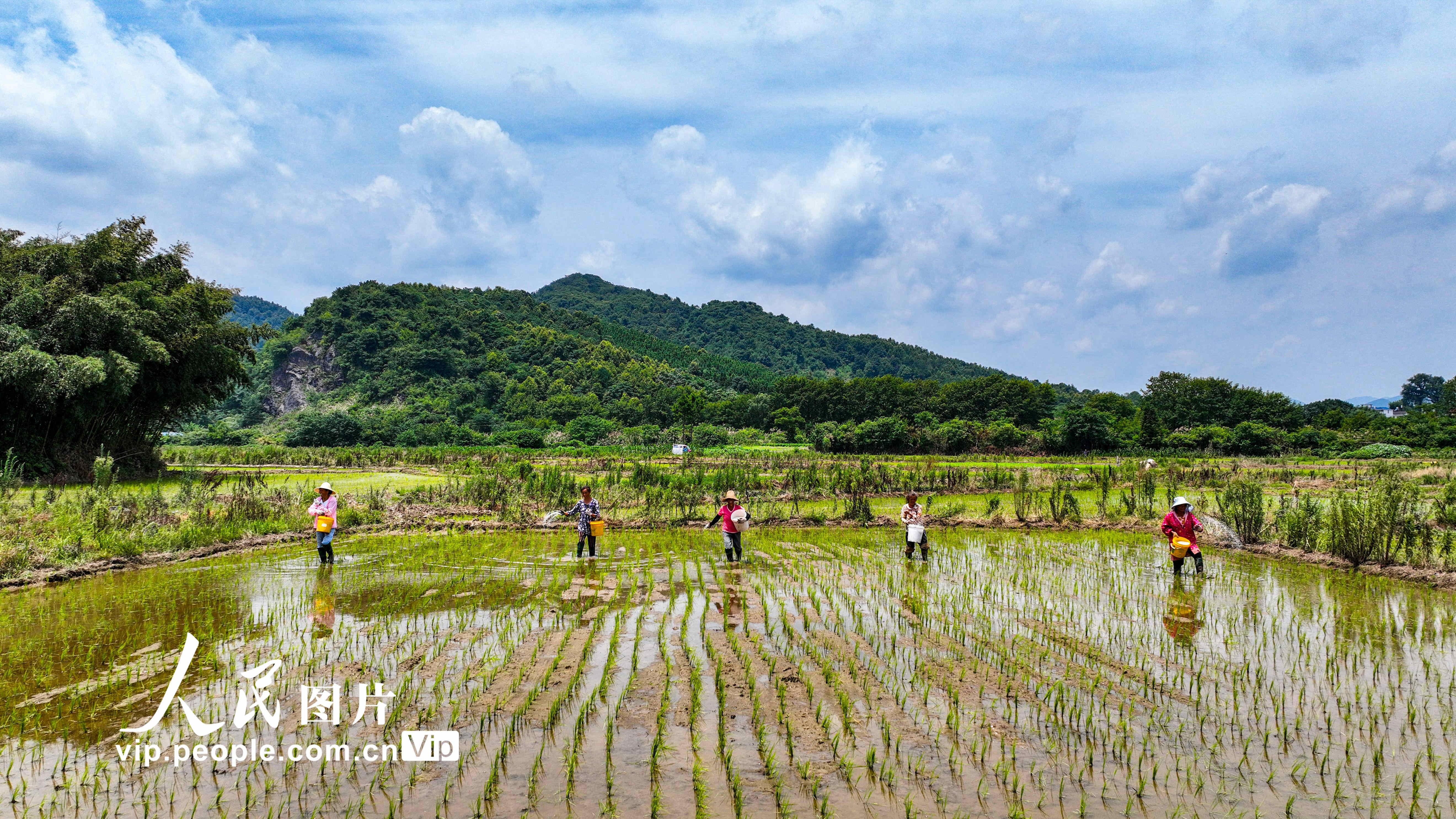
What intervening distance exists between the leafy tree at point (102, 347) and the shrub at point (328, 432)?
Result: 4132cm

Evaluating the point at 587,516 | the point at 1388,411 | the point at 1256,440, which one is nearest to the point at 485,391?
the point at 1256,440

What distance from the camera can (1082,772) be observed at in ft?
16.7

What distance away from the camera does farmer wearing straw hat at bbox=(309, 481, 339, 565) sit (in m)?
12.4

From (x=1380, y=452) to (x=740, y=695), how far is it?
54264mm

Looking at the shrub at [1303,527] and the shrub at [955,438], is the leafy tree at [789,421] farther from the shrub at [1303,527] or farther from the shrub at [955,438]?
the shrub at [1303,527]

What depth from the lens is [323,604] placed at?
9.74 meters

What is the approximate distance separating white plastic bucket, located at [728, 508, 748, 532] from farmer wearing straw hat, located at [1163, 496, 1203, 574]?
681 centimetres

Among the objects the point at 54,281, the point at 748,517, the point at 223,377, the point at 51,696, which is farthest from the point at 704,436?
the point at 51,696

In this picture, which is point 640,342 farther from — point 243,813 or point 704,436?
point 243,813

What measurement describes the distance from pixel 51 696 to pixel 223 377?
25.1 m

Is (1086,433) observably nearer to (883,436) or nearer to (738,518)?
(883,436)

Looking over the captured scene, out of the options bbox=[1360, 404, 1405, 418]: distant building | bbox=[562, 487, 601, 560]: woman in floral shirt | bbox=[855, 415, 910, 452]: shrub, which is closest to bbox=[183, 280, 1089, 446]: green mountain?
bbox=[855, 415, 910, 452]: shrub

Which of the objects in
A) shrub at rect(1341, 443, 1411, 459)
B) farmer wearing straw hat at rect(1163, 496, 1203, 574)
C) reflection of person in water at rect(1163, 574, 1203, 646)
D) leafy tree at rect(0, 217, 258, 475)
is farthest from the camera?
shrub at rect(1341, 443, 1411, 459)

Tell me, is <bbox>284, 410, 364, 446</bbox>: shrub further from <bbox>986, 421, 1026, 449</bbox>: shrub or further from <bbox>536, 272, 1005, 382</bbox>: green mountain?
<bbox>536, 272, 1005, 382</bbox>: green mountain
